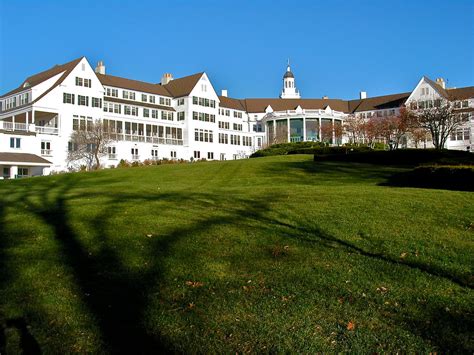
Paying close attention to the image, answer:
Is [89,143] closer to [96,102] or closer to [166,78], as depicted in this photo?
[96,102]

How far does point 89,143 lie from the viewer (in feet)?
171

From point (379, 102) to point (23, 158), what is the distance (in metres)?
59.2

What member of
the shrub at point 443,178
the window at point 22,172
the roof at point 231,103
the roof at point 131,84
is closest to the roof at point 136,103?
the roof at point 131,84

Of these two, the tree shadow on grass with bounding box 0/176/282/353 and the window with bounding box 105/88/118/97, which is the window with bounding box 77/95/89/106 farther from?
the tree shadow on grass with bounding box 0/176/282/353

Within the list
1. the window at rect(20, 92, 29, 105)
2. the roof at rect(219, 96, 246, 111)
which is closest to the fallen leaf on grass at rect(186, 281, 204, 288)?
the window at rect(20, 92, 29, 105)

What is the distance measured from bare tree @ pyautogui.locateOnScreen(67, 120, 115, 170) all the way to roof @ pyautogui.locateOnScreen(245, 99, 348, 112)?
3499cm

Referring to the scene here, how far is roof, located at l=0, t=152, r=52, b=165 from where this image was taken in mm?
45459

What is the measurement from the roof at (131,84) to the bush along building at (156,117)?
19cm

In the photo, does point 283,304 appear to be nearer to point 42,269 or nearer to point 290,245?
point 290,245

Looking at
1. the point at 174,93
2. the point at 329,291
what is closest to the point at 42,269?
the point at 329,291

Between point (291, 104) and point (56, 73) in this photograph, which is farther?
point (291, 104)

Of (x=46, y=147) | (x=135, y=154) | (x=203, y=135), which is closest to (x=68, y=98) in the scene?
(x=46, y=147)

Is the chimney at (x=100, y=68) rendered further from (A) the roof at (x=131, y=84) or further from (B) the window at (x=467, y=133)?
(B) the window at (x=467, y=133)

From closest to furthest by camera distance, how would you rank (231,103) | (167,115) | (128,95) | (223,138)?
(128,95)
(167,115)
(223,138)
(231,103)
